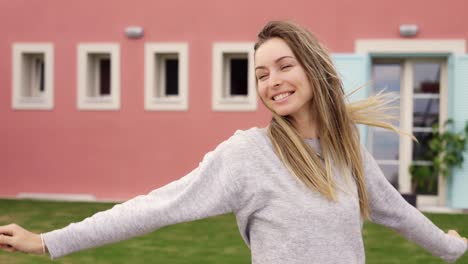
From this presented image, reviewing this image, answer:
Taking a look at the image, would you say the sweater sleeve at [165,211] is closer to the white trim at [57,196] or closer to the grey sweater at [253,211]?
the grey sweater at [253,211]

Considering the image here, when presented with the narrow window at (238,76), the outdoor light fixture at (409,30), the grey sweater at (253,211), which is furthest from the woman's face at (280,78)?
the narrow window at (238,76)

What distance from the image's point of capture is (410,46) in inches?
419

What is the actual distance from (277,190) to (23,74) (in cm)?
1088

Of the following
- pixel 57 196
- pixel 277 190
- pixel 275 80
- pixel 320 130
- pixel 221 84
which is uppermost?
pixel 221 84

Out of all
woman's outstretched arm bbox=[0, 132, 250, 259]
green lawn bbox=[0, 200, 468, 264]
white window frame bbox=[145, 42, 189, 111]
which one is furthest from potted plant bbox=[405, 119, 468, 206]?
woman's outstretched arm bbox=[0, 132, 250, 259]

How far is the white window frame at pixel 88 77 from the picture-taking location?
11.6 meters

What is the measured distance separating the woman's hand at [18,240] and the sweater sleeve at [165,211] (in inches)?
1.2

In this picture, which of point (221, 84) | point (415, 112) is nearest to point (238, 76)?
point (221, 84)

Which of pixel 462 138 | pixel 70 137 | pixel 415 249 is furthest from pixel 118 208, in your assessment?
pixel 70 137

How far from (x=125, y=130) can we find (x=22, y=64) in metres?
2.10

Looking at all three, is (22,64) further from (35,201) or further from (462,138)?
(462,138)

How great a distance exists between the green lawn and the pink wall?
2.14 m

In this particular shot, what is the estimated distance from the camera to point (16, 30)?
11.9m

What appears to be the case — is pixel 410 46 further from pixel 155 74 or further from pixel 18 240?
pixel 18 240
